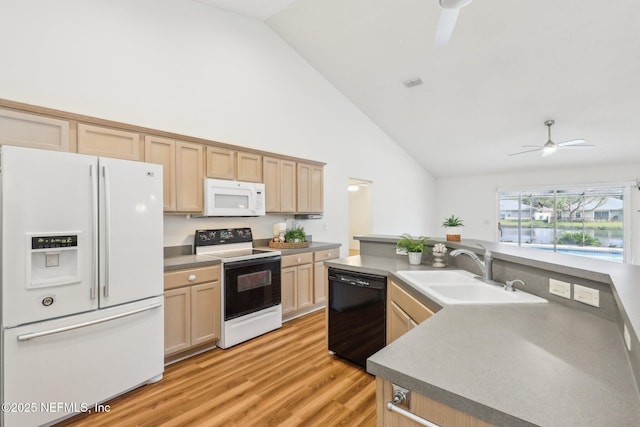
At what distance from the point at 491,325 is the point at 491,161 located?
6538 mm

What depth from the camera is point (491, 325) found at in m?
1.23

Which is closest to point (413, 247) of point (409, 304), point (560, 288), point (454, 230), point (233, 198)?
point (454, 230)

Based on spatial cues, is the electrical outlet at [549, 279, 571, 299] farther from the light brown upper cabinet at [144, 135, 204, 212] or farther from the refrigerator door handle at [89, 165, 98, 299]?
the light brown upper cabinet at [144, 135, 204, 212]

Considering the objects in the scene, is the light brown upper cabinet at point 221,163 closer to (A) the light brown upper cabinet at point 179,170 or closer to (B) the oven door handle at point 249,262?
(A) the light brown upper cabinet at point 179,170

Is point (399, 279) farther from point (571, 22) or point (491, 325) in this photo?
point (571, 22)

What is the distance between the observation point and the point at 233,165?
3.39 m

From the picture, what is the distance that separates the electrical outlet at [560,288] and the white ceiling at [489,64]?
3062 millimetres

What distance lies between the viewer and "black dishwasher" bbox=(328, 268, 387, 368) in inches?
91.0

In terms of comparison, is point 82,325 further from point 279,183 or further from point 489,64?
point 489,64

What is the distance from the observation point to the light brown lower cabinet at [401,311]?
1768 mm

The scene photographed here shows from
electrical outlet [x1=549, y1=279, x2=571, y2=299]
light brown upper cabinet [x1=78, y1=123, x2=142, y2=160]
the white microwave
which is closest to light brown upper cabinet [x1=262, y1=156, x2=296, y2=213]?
the white microwave

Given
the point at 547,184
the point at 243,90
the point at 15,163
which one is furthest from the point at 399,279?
the point at 547,184

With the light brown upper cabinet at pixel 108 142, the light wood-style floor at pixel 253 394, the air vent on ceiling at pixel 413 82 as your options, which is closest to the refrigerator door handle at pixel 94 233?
the light brown upper cabinet at pixel 108 142

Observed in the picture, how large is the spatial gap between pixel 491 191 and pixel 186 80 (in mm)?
7355
